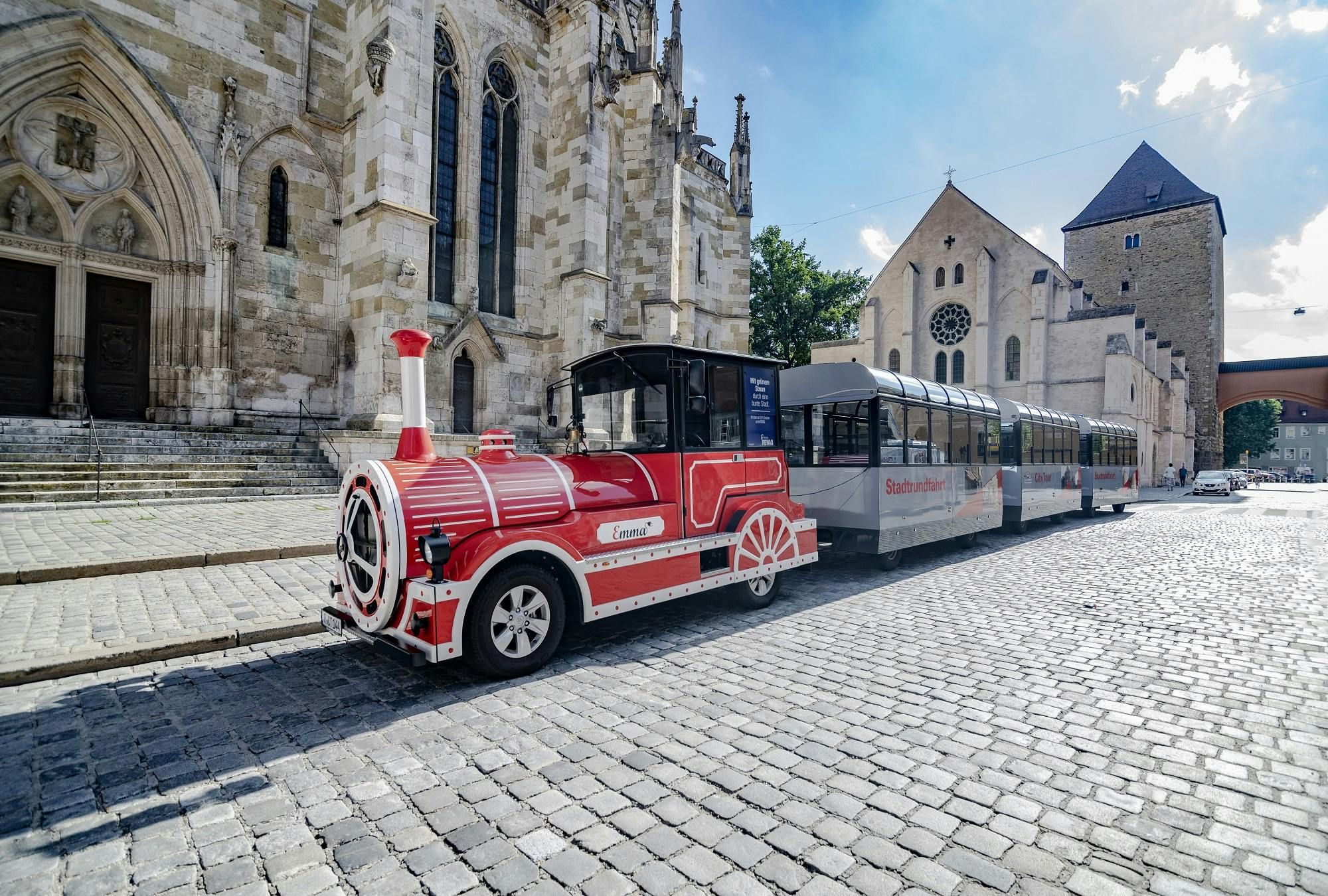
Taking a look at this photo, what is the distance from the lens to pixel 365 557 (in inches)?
172

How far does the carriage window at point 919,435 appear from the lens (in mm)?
9438

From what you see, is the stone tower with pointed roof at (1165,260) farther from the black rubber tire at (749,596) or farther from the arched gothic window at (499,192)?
the black rubber tire at (749,596)

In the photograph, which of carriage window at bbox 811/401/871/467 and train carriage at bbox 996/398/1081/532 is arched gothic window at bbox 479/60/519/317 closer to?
carriage window at bbox 811/401/871/467

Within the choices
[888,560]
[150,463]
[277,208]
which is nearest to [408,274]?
[277,208]

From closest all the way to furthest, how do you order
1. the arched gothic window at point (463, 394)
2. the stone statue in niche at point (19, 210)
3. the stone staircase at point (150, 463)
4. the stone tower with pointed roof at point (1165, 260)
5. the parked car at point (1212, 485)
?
the stone staircase at point (150, 463), the stone statue in niche at point (19, 210), the arched gothic window at point (463, 394), the parked car at point (1212, 485), the stone tower with pointed roof at point (1165, 260)

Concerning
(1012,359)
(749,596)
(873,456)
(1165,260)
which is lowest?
(749,596)

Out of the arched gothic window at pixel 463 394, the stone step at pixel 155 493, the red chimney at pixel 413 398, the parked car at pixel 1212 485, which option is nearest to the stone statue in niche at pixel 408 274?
the arched gothic window at pixel 463 394

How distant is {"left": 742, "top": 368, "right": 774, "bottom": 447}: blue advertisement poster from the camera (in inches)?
244

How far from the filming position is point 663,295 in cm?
2030

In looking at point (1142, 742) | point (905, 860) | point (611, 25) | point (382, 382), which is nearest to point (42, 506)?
point (382, 382)

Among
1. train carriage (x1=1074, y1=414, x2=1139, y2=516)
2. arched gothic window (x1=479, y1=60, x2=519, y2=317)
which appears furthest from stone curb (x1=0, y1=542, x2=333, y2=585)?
train carriage (x1=1074, y1=414, x2=1139, y2=516)

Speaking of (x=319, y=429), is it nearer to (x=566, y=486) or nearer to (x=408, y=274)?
(x=408, y=274)

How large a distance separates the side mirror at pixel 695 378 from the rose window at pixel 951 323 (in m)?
37.9

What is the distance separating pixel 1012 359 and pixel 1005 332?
1.68 metres
